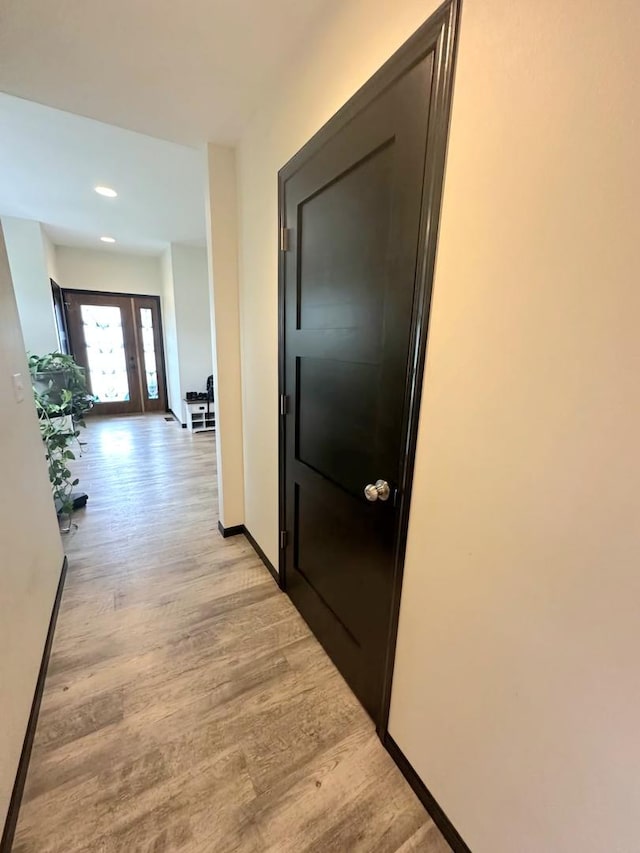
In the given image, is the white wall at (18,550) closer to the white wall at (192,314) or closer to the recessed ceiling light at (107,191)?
the recessed ceiling light at (107,191)

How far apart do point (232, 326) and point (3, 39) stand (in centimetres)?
138

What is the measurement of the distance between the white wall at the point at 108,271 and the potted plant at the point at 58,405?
3714mm

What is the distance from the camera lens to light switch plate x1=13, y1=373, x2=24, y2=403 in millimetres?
1596

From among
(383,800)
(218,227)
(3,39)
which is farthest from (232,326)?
(383,800)

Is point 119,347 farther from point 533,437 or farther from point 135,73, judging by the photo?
point 533,437

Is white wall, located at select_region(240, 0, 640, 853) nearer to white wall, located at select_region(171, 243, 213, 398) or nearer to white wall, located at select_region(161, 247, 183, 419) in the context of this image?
white wall, located at select_region(171, 243, 213, 398)

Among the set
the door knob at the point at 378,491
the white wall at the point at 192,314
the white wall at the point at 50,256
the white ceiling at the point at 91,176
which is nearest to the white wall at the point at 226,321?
the white ceiling at the point at 91,176

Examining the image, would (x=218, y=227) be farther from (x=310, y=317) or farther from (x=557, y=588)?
(x=557, y=588)

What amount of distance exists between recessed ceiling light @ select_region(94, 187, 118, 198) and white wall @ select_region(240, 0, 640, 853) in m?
2.99

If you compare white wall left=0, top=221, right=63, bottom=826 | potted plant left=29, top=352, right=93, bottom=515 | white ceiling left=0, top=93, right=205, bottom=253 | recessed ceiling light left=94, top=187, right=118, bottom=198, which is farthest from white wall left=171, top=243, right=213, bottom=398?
white wall left=0, top=221, right=63, bottom=826

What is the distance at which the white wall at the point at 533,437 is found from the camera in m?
0.59

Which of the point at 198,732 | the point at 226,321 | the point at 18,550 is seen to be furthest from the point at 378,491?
the point at 226,321

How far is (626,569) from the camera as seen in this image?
1.98 feet

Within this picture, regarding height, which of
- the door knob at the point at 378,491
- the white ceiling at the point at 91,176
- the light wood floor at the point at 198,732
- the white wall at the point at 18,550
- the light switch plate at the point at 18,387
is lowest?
the light wood floor at the point at 198,732
